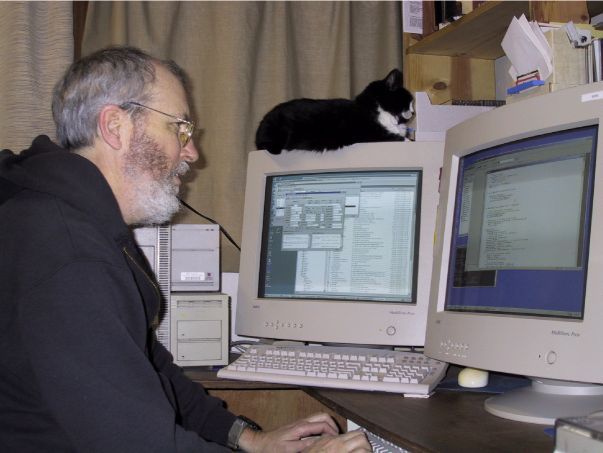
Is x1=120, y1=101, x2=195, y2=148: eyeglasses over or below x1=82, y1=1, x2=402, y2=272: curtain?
below

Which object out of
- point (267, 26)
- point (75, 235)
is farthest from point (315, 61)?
point (75, 235)

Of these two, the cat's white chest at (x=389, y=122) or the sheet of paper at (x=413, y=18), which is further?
the sheet of paper at (x=413, y=18)

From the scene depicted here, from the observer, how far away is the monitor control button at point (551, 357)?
37.8 inches

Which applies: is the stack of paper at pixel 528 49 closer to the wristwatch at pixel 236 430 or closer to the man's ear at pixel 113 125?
the man's ear at pixel 113 125

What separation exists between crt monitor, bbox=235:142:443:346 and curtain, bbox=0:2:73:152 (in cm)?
69

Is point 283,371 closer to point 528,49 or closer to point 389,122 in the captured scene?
point 389,122

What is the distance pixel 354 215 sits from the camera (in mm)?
1493

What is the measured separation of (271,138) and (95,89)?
502 mm

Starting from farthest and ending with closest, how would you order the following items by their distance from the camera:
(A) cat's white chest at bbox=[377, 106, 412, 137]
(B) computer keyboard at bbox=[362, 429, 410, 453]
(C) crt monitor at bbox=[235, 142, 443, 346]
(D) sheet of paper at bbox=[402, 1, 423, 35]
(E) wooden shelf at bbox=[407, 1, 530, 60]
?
(D) sheet of paper at bbox=[402, 1, 423, 35] → (A) cat's white chest at bbox=[377, 106, 412, 137] → (E) wooden shelf at bbox=[407, 1, 530, 60] → (C) crt monitor at bbox=[235, 142, 443, 346] → (B) computer keyboard at bbox=[362, 429, 410, 453]

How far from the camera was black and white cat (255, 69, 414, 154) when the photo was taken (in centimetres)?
158

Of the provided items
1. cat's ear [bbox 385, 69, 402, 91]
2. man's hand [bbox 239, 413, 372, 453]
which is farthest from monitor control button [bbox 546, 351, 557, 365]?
cat's ear [bbox 385, 69, 402, 91]

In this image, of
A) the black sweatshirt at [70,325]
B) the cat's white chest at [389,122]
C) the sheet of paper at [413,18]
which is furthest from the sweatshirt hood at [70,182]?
the sheet of paper at [413,18]

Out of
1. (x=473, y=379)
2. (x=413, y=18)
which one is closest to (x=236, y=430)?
(x=473, y=379)

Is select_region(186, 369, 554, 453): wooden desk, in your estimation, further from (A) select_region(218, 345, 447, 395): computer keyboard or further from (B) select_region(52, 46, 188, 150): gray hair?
(B) select_region(52, 46, 188, 150): gray hair
